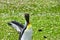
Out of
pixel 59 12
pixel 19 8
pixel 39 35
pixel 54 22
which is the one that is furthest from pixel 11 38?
pixel 19 8

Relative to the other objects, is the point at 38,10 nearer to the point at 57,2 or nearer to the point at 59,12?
the point at 59,12

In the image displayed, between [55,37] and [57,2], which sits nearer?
[55,37]

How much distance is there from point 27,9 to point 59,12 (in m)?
2.89

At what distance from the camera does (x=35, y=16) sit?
20.6m

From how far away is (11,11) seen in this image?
76.0 feet

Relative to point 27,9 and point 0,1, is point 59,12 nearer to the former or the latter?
point 27,9

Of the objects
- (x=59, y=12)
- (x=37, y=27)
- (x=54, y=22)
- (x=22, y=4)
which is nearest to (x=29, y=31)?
(x=37, y=27)

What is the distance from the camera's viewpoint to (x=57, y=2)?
26500 mm

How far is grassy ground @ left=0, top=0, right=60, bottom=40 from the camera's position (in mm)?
14898

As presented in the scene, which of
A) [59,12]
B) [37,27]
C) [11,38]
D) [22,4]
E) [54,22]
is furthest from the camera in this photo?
[22,4]

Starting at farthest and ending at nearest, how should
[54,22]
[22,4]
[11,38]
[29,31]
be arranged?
[22,4]
[54,22]
[11,38]
[29,31]

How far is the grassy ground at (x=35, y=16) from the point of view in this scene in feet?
48.9

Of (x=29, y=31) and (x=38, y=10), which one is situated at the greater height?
(x=29, y=31)

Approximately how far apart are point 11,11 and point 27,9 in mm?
Answer: 1495
